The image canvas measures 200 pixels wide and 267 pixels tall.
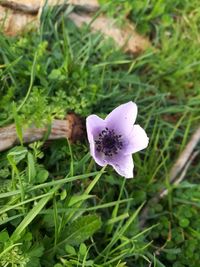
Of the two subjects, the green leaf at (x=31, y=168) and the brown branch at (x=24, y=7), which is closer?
the green leaf at (x=31, y=168)

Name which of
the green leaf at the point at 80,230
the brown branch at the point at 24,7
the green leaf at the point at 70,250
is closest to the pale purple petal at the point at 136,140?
the green leaf at the point at 80,230

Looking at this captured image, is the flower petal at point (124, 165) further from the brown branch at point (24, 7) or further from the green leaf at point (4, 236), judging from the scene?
the brown branch at point (24, 7)

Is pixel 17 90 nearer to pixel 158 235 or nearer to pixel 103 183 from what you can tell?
pixel 103 183

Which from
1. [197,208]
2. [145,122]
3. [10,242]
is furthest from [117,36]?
[10,242]

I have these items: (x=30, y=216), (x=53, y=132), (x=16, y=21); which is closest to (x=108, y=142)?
(x=53, y=132)

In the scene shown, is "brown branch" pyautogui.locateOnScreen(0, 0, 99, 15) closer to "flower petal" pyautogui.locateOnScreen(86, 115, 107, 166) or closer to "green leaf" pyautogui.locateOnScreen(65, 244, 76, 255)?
"flower petal" pyautogui.locateOnScreen(86, 115, 107, 166)

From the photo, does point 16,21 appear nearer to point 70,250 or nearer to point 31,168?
point 31,168

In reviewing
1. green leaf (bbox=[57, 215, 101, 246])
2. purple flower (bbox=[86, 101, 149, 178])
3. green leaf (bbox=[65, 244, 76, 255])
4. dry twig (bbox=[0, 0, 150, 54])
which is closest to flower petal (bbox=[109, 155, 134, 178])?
purple flower (bbox=[86, 101, 149, 178])
